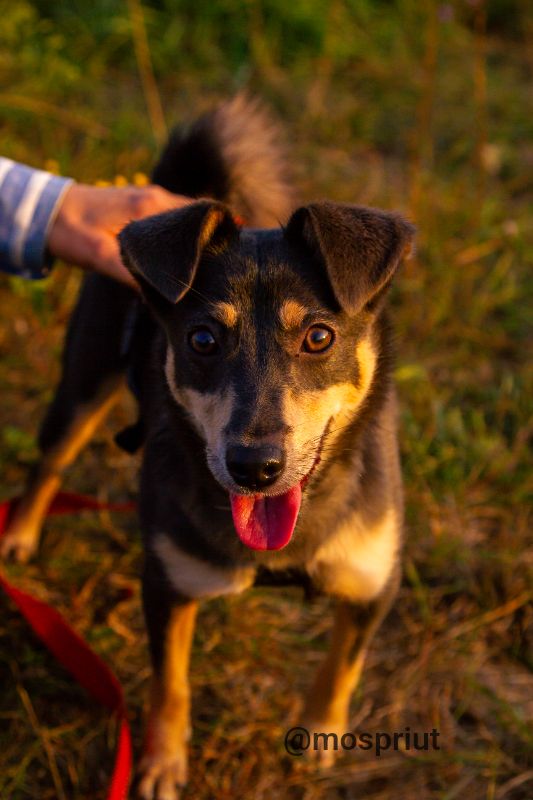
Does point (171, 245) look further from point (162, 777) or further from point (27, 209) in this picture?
point (162, 777)

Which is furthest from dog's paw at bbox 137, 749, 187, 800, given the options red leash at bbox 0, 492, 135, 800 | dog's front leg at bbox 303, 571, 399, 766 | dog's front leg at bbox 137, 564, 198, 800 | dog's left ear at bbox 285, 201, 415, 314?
dog's left ear at bbox 285, 201, 415, 314

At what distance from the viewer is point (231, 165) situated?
121 inches

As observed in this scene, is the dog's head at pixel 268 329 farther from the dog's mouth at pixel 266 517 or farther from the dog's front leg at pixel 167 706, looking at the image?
the dog's front leg at pixel 167 706

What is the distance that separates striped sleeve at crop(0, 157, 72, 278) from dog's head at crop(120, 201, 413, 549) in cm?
77

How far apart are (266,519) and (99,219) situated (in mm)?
1235

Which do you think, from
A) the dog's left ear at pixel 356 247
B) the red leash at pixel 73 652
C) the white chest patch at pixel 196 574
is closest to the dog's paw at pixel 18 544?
the red leash at pixel 73 652

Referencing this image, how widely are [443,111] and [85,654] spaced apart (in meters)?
4.63

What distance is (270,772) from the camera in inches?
114

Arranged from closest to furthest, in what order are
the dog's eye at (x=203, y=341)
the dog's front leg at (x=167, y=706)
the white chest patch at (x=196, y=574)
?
the dog's eye at (x=203, y=341), the white chest patch at (x=196, y=574), the dog's front leg at (x=167, y=706)

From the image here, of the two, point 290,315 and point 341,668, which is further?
point 341,668

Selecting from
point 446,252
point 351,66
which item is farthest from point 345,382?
point 351,66

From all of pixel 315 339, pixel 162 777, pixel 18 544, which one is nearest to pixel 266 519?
pixel 315 339

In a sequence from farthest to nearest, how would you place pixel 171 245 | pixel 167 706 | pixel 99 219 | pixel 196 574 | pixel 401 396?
pixel 401 396, pixel 99 219, pixel 167 706, pixel 196 574, pixel 171 245

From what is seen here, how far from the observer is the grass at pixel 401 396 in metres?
2.96
